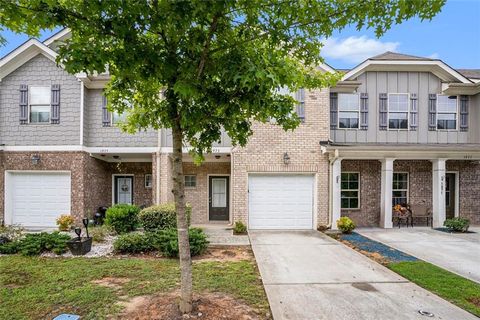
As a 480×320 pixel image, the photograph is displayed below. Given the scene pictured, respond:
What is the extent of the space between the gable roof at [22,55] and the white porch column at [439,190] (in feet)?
49.9

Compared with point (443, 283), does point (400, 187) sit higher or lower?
higher

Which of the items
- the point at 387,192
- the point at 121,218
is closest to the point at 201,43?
the point at 121,218

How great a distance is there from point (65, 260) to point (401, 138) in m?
12.9

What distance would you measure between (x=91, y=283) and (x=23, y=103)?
9.44 m

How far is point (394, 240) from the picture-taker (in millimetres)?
9844

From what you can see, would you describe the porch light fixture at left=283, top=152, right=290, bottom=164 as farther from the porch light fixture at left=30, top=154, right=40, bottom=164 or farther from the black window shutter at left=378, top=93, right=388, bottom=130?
the porch light fixture at left=30, top=154, right=40, bottom=164

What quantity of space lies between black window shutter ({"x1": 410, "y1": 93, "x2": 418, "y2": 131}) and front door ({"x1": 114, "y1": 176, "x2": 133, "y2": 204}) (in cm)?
1246

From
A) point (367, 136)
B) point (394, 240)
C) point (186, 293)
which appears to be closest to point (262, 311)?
point (186, 293)

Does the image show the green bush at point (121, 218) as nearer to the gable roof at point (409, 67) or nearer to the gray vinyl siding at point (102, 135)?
the gray vinyl siding at point (102, 135)

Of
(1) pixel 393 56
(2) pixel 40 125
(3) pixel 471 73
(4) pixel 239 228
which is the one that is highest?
(1) pixel 393 56

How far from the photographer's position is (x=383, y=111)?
13.2m

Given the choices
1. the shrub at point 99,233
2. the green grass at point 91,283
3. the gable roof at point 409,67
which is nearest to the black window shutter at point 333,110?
the gable roof at point 409,67

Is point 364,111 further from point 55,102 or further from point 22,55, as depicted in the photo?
point 22,55

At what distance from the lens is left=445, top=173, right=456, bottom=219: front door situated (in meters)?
13.6
